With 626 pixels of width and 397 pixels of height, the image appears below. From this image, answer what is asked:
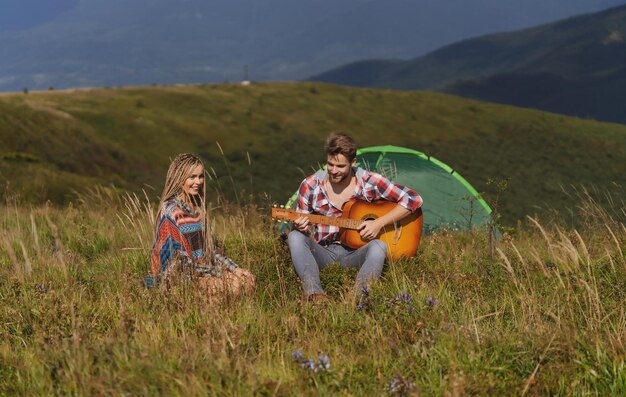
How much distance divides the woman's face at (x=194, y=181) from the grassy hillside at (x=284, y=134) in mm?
27473

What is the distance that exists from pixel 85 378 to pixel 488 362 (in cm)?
216

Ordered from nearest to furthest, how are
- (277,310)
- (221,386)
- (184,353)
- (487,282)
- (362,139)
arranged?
(221,386) → (184,353) → (277,310) → (487,282) → (362,139)

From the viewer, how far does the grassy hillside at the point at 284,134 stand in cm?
4328

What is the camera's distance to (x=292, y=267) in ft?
19.7

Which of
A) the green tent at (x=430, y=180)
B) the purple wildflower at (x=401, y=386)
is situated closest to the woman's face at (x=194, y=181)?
the purple wildflower at (x=401, y=386)

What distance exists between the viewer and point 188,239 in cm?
538

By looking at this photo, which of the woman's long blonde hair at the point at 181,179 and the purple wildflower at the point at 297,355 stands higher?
the woman's long blonde hair at the point at 181,179

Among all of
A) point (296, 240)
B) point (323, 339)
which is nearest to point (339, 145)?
point (296, 240)

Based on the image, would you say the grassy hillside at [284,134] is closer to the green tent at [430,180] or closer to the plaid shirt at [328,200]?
the green tent at [430,180]

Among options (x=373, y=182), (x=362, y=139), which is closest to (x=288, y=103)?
(x=362, y=139)

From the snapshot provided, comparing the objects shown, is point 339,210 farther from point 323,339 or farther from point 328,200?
point 323,339

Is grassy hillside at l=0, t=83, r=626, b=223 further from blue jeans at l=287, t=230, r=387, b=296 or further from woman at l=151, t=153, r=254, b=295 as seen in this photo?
blue jeans at l=287, t=230, r=387, b=296

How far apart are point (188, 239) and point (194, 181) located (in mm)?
501

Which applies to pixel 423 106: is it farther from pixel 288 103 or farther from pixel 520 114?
pixel 288 103
